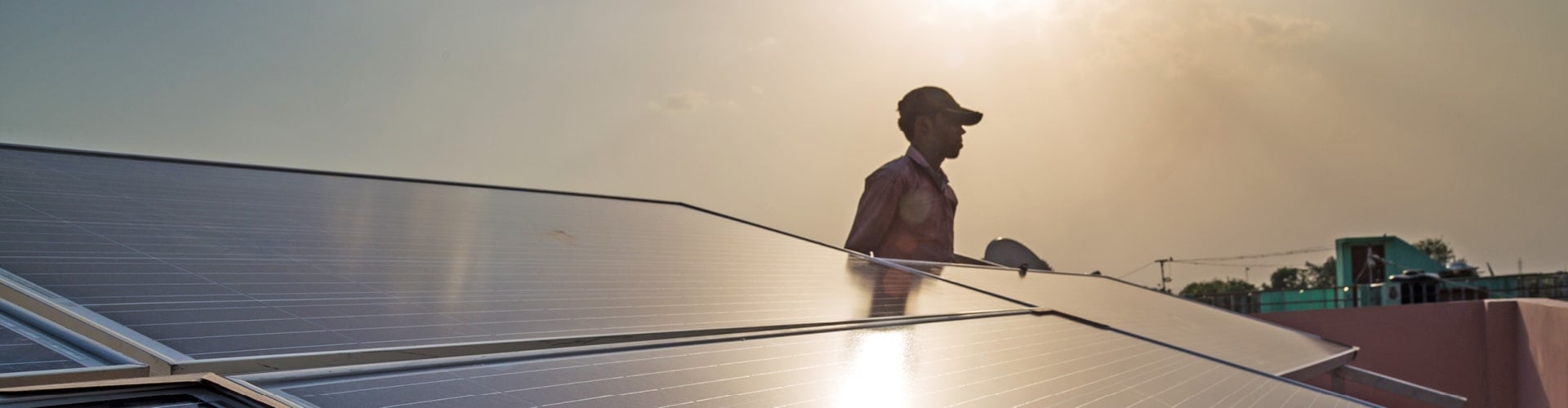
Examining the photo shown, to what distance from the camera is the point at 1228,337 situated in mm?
5555

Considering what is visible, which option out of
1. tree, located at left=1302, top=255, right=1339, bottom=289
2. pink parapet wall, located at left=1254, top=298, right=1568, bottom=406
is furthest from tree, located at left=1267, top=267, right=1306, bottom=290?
pink parapet wall, located at left=1254, top=298, right=1568, bottom=406

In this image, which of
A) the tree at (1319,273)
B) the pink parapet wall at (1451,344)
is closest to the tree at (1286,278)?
the tree at (1319,273)

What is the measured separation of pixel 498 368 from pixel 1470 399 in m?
13.7

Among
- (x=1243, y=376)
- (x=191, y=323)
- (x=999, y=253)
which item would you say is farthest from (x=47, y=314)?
(x=999, y=253)

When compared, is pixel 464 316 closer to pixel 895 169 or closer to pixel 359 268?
pixel 359 268

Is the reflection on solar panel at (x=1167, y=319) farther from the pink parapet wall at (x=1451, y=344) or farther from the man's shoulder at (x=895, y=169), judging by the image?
the pink parapet wall at (x=1451, y=344)

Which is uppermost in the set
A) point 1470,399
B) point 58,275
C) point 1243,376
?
point 58,275

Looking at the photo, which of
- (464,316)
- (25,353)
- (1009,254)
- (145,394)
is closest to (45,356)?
(25,353)

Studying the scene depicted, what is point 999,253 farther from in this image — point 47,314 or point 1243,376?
point 47,314

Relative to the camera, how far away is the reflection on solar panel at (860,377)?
1600 millimetres

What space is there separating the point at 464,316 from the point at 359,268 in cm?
49

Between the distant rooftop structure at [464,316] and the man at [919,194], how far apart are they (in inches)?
118

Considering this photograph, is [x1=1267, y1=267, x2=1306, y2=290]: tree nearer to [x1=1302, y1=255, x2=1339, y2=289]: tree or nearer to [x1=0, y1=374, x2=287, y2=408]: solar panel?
[x1=1302, y1=255, x2=1339, y2=289]: tree

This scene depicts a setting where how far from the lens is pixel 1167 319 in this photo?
229 inches
